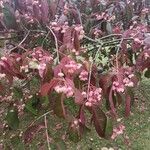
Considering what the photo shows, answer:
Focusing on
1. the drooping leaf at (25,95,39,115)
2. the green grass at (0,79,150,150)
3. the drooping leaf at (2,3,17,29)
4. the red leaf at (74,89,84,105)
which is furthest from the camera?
the green grass at (0,79,150,150)

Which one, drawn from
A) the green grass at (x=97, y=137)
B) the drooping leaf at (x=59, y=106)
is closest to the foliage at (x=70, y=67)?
the drooping leaf at (x=59, y=106)

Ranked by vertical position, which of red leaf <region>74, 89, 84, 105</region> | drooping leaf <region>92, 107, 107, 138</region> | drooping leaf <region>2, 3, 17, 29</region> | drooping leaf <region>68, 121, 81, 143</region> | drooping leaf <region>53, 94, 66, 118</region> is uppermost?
drooping leaf <region>2, 3, 17, 29</region>

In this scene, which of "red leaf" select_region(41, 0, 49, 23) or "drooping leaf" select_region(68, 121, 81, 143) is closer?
"drooping leaf" select_region(68, 121, 81, 143)

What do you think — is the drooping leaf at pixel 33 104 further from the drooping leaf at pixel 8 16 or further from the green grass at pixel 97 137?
the green grass at pixel 97 137

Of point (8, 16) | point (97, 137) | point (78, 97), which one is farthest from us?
point (97, 137)

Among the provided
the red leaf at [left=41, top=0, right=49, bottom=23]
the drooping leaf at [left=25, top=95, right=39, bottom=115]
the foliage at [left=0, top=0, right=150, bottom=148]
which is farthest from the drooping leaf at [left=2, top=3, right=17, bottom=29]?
the drooping leaf at [left=25, top=95, right=39, bottom=115]

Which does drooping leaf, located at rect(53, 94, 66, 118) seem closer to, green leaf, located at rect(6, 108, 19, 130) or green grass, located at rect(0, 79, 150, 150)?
green leaf, located at rect(6, 108, 19, 130)

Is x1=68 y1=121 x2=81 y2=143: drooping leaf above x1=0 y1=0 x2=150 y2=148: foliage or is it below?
below

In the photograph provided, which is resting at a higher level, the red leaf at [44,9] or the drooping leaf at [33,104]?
the red leaf at [44,9]

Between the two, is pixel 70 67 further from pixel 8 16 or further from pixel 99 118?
pixel 8 16

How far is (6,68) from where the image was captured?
1622 mm

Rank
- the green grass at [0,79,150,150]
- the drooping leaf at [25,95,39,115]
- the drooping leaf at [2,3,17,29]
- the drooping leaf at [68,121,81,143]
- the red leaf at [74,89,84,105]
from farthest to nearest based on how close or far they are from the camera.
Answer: the green grass at [0,79,150,150]
the drooping leaf at [25,95,39,115]
the drooping leaf at [2,3,17,29]
the drooping leaf at [68,121,81,143]
the red leaf at [74,89,84,105]

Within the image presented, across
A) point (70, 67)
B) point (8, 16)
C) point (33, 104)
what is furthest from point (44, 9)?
point (70, 67)

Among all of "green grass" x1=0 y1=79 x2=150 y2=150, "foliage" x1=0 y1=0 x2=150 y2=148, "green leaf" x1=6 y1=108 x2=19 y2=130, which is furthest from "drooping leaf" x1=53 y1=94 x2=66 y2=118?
"green grass" x1=0 y1=79 x2=150 y2=150
